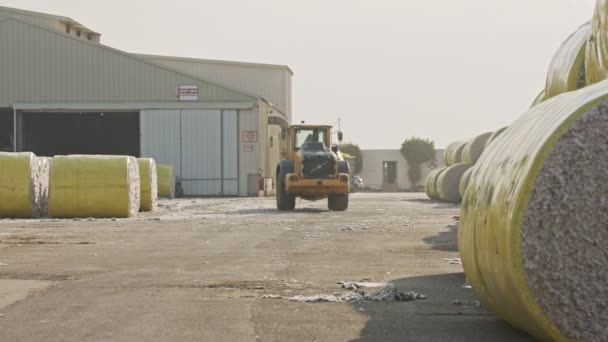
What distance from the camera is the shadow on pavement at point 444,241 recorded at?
11.3m

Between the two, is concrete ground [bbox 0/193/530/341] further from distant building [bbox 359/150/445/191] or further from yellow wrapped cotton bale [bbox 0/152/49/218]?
distant building [bbox 359/150/445/191]

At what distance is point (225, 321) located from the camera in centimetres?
591

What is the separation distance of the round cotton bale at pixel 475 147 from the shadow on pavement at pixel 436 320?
18.7 metres

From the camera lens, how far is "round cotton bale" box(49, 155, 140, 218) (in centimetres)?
1875

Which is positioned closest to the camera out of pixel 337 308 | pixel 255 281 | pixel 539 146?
pixel 539 146

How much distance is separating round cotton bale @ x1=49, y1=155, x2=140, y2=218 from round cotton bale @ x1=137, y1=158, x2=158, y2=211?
105 inches

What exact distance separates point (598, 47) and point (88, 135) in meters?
33.2

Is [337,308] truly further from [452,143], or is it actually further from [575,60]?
[452,143]

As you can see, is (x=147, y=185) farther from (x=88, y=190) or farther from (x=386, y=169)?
(x=386, y=169)

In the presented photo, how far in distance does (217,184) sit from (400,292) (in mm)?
27857

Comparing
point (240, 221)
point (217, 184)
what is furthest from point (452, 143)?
point (240, 221)

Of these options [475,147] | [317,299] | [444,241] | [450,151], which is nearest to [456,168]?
[450,151]

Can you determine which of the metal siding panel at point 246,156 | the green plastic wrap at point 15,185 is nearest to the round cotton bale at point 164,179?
the metal siding panel at point 246,156

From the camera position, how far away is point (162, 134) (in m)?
34.7
